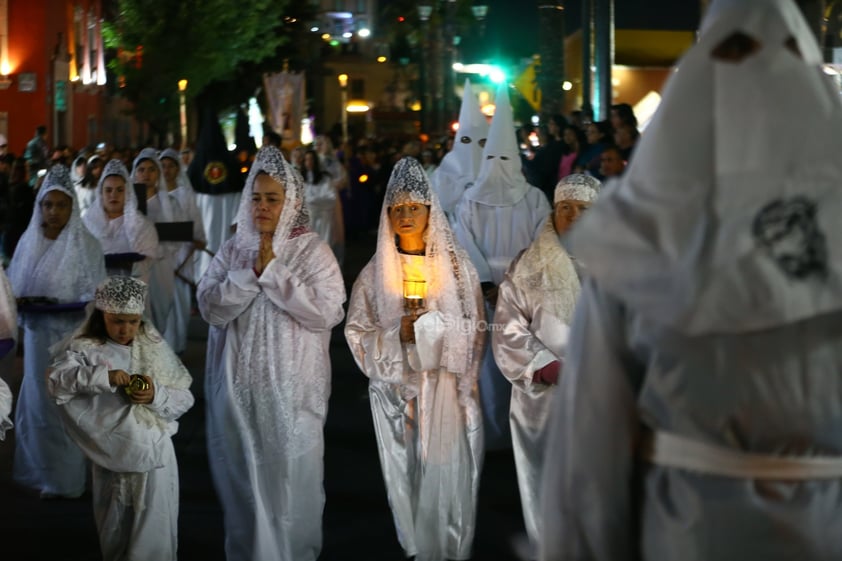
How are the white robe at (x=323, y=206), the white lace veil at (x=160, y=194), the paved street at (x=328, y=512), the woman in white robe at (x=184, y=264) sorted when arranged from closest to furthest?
the paved street at (x=328, y=512) < the white lace veil at (x=160, y=194) < the woman in white robe at (x=184, y=264) < the white robe at (x=323, y=206)

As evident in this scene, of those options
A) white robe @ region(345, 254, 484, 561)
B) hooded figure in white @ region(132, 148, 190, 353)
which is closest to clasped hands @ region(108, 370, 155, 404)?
white robe @ region(345, 254, 484, 561)

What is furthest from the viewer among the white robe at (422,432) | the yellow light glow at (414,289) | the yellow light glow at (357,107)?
the yellow light glow at (357,107)

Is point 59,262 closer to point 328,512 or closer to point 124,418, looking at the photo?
point 328,512

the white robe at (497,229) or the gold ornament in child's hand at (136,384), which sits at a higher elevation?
the white robe at (497,229)

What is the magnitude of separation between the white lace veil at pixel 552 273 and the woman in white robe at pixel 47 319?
3.23 metres

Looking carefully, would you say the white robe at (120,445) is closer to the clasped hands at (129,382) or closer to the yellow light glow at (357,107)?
the clasped hands at (129,382)

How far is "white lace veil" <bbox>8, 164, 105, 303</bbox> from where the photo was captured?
905 centimetres

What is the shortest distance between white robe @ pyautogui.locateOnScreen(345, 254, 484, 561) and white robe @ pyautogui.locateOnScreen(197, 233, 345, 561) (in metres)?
0.28

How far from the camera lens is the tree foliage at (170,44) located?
2966 centimetres

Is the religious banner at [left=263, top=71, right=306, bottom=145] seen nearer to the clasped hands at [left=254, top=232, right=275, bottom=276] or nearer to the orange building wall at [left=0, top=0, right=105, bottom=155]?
the orange building wall at [left=0, top=0, right=105, bottom=155]

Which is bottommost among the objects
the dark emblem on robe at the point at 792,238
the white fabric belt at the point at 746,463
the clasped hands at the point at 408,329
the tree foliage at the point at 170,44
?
the white fabric belt at the point at 746,463

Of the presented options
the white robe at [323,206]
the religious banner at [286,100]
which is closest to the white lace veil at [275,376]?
the white robe at [323,206]

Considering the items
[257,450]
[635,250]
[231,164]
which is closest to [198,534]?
[257,450]

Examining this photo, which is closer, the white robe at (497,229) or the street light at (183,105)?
the white robe at (497,229)
